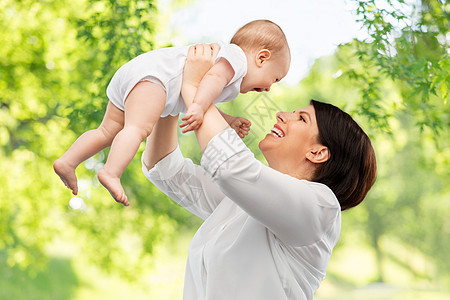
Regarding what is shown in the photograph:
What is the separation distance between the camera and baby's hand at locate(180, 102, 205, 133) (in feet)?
3.35

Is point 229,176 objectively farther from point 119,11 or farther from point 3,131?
point 3,131

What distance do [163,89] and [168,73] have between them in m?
0.04

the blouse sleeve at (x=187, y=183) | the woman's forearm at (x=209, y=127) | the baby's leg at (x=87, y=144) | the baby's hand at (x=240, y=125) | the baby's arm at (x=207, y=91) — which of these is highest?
the baby's arm at (x=207, y=91)

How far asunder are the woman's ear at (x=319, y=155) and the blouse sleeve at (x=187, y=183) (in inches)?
13.1

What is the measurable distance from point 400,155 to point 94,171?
21.5 ft

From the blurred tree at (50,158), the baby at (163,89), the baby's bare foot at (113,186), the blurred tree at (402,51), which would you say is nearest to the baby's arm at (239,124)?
the baby at (163,89)

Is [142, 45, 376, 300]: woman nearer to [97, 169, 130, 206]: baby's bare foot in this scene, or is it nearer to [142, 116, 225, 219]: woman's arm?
[142, 116, 225, 219]: woman's arm

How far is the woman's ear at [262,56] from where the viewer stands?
125 cm

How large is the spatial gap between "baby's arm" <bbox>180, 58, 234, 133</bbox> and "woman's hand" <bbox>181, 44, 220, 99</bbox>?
0.09 feet

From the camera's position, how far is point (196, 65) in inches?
45.7

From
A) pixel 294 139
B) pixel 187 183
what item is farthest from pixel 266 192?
pixel 187 183

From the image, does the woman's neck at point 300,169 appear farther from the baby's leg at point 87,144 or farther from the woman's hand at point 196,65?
the baby's leg at point 87,144

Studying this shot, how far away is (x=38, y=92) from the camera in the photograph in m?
5.04

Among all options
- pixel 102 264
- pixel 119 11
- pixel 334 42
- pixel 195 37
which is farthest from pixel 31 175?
pixel 334 42
